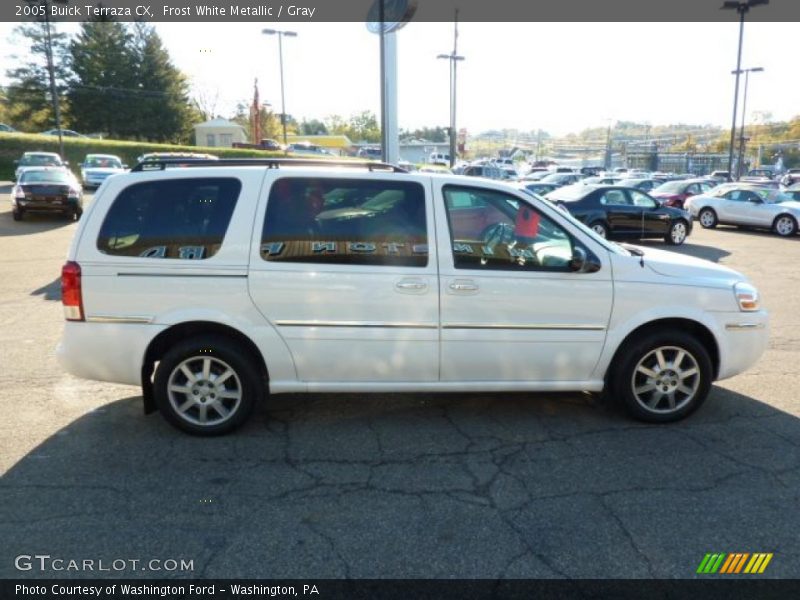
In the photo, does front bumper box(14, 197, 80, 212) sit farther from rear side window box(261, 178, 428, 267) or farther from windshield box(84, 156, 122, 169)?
rear side window box(261, 178, 428, 267)

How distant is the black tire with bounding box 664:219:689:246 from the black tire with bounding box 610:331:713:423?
12.5 metres

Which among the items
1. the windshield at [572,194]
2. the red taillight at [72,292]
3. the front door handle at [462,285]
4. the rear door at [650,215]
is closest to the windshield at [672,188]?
the rear door at [650,215]

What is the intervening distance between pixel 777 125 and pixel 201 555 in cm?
13154

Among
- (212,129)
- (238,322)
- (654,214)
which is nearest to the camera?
(238,322)

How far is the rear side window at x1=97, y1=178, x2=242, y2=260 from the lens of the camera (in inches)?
165

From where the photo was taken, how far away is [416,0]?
1809cm

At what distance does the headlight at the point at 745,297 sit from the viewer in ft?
15.0

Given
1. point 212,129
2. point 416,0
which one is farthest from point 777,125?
point 416,0

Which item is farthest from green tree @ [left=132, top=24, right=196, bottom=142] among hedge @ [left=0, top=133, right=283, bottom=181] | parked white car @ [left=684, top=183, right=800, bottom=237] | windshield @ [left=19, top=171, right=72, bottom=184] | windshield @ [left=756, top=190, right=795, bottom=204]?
windshield @ [left=756, top=190, right=795, bottom=204]

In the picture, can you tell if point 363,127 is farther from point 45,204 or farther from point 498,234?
point 498,234
